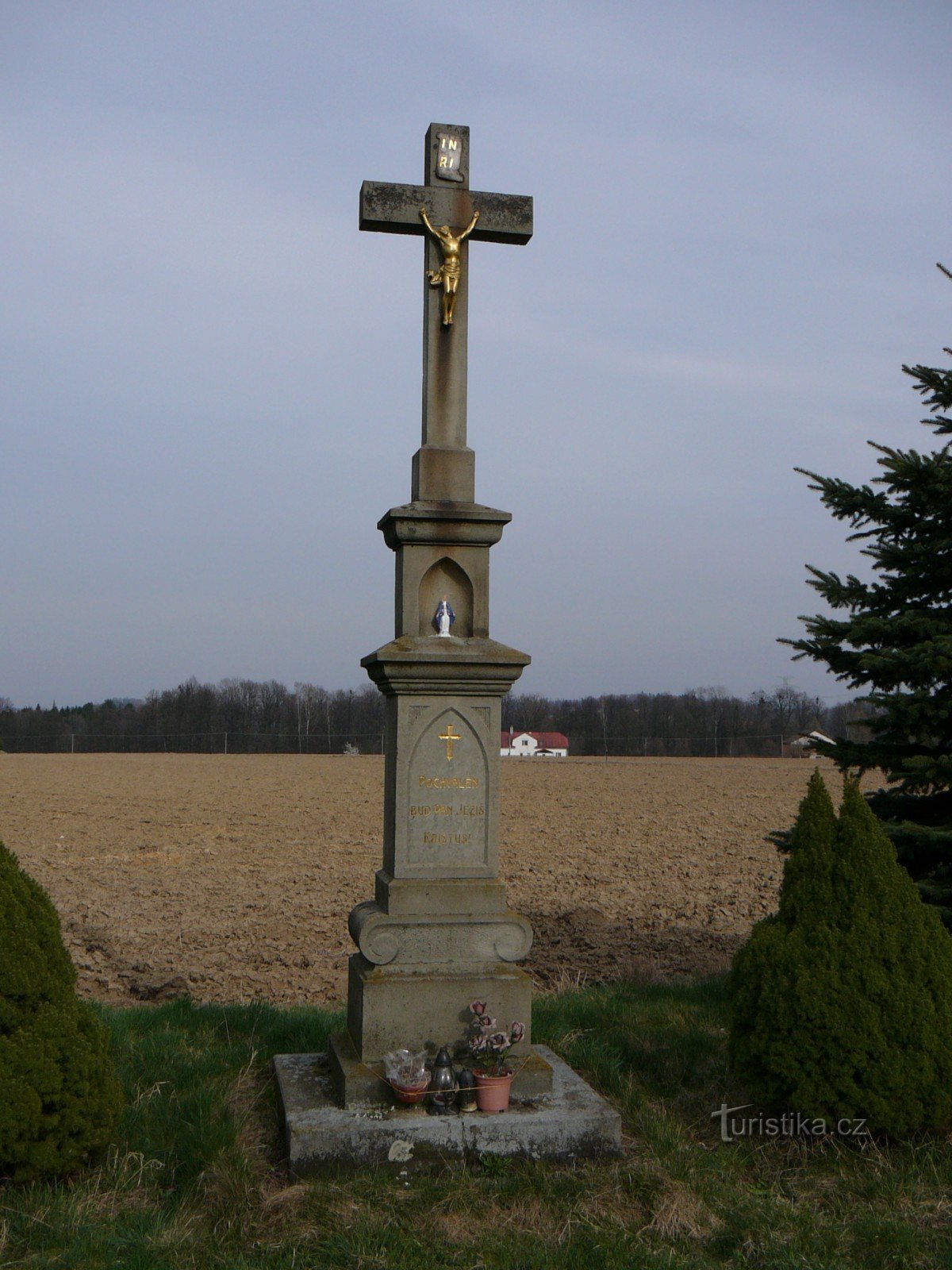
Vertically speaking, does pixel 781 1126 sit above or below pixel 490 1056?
below

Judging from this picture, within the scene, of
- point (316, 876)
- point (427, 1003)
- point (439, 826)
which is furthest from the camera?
point (316, 876)

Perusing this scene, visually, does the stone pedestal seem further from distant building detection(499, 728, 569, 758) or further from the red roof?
the red roof

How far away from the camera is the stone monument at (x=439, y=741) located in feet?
17.0

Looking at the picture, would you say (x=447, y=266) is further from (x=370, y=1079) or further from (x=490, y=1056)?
(x=370, y=1079)

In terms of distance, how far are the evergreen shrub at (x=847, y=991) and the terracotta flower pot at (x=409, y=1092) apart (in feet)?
4.94

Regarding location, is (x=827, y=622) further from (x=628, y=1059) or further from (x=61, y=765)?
(x=61, y=765)

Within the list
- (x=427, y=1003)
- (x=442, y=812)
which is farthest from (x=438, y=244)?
(x=427, y=1003)

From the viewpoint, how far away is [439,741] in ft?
17.9

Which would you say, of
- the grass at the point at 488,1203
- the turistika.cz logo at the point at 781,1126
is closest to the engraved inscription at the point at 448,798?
the grass at the point at 488,1203

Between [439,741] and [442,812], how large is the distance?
377mm

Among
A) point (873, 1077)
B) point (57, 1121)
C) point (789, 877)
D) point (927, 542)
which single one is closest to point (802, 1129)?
point (873, 1077)

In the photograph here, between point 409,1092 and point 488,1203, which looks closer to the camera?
point 488,1203

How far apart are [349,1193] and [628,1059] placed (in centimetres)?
224

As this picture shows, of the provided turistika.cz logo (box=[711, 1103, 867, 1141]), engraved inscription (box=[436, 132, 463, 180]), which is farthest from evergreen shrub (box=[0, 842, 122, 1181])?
engraved inscription (box=[436, 132, 463, 180])
